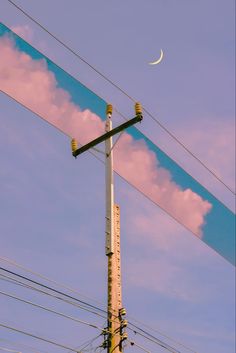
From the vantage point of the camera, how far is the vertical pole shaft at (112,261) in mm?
13039

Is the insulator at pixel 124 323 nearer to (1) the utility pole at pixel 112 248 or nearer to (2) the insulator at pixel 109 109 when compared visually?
(1) the utility pole at pixel 112 248

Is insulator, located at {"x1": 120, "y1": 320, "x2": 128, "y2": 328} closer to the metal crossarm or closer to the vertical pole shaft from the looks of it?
the vertical pole shaft

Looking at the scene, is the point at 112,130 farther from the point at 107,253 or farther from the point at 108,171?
the point at 107,253

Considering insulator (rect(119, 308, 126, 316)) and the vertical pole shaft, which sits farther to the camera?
insulator (rect(119, 308, 126, 316))

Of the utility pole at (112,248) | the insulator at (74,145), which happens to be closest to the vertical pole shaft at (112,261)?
the utility pole at (112,248)

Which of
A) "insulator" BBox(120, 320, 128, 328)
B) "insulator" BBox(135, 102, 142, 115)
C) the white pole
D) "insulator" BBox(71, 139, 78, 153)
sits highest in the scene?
"insulator" BBox(71, 139, 78, 153)

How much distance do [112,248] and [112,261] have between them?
353 mm

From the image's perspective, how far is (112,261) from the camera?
45.7 ft

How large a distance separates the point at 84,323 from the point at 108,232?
2.57 m

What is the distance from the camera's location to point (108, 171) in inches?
620

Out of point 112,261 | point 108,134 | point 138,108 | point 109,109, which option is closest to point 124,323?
point 112,261

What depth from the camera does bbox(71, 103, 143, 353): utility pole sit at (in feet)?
42.9

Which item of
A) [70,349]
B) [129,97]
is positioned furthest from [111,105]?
[70,349]

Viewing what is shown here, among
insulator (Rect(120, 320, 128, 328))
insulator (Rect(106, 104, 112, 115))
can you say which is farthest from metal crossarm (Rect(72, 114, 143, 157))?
insulator (Rect(120, 320, 128, 328))
